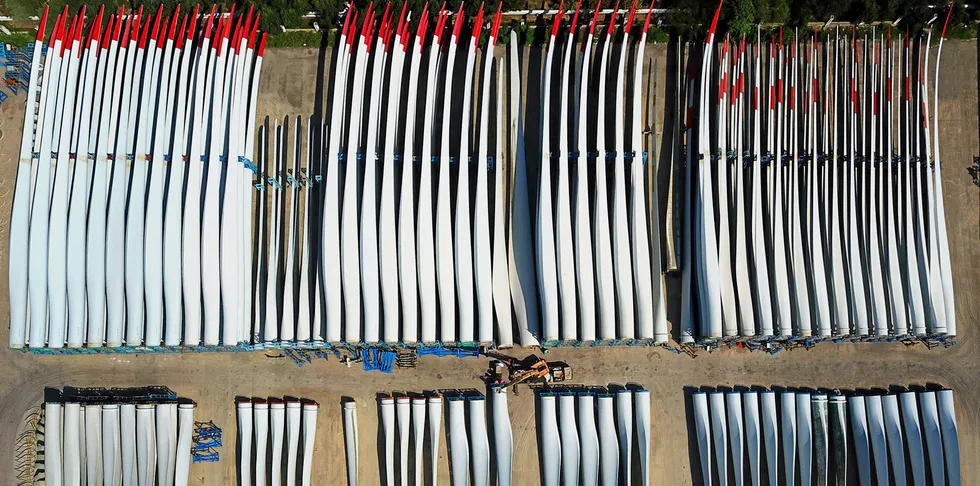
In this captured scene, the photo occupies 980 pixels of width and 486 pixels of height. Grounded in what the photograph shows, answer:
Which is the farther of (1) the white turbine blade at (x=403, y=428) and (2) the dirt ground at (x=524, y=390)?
(2) the dirt ground at (x=524, y=390)

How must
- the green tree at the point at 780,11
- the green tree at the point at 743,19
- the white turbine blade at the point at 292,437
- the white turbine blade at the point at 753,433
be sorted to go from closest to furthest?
the white turbine blade at the point at 753,433 → the white turbine blade at the point at 292,437 → the green tree at the point at 743,19 → the green tree at the point at 780,11

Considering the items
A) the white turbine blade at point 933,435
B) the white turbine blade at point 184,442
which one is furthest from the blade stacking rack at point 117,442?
the white turbine blade at point 933,435

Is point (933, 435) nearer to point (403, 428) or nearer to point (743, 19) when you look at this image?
point (743, 19)

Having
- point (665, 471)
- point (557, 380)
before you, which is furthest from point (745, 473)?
point (557, 380)

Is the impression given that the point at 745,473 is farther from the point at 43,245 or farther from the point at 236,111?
the point at 43,245

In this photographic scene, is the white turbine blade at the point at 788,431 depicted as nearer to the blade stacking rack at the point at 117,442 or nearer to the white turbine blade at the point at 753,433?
the white turbine blade at the point at 753,433

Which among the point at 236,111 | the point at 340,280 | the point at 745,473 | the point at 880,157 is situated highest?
the point at 236,111

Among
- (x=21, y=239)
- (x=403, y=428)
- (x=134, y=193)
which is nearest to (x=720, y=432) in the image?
(x=403, y=428)
